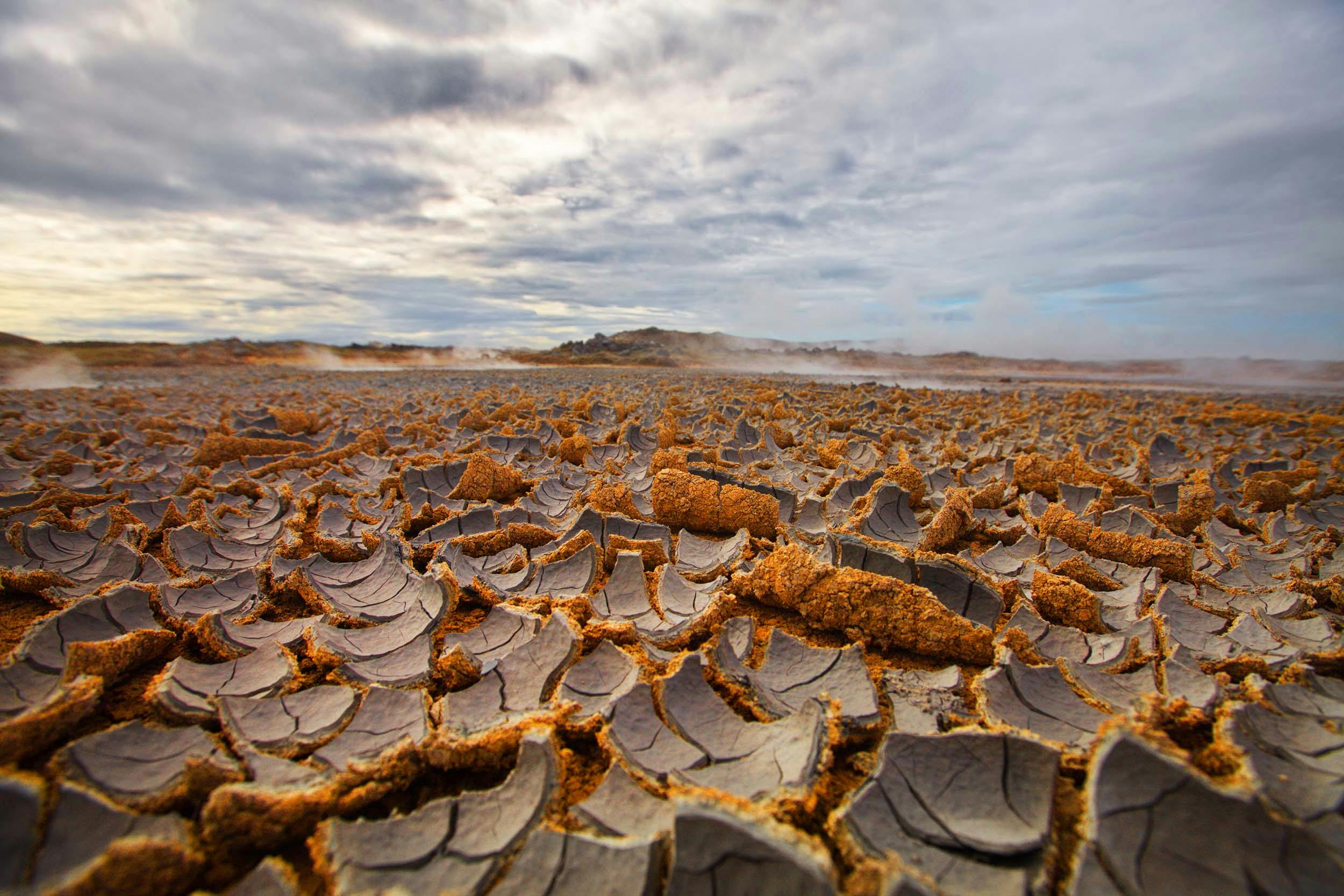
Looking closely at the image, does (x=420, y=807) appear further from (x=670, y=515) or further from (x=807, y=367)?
(x=807, y=367)

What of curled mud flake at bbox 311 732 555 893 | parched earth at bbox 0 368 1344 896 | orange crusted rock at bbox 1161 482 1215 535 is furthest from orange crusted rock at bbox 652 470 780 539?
orange crusted rock at bbox 1161 482 1215 535

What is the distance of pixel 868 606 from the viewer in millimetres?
1759

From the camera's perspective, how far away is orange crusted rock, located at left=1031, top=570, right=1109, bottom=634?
5.90ft

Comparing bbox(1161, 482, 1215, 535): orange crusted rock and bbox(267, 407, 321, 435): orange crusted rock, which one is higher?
bbox(1161, 482, 1215, 535): orange crusted rock

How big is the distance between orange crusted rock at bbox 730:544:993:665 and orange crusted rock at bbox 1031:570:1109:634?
37cm

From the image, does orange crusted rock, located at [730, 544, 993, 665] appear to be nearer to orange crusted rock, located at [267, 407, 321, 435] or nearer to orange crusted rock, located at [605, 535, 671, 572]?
orange crusted rock, located at [605, 535, 671, 572]

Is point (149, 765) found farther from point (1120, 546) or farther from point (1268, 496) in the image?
point (1268, 496)

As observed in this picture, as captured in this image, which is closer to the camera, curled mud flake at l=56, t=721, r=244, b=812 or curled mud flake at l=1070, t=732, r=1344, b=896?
curled mud flake at l=1070, t=732, r=1344, b=896

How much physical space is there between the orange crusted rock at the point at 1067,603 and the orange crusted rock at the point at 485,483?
2.70 metres

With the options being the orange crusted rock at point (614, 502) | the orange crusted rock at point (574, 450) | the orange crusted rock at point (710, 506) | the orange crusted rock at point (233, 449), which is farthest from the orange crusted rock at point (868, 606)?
the orange crusted rock at point (233, 449)

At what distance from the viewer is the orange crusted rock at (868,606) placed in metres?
1.66

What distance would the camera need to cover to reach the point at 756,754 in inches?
47.7

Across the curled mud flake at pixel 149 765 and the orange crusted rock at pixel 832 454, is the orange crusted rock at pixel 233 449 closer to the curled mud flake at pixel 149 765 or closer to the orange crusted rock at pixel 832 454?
the curled mud flake at pixel 149 765

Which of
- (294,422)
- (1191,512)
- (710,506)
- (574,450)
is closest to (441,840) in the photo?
(710,506)
